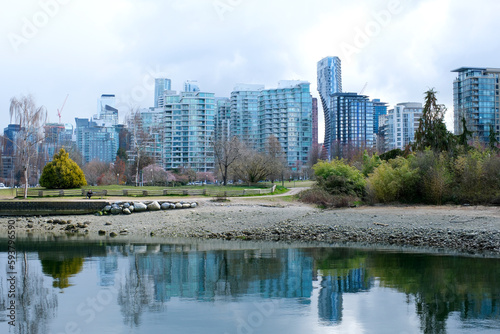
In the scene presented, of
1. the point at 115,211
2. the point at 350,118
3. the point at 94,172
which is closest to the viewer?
the point at 115,211

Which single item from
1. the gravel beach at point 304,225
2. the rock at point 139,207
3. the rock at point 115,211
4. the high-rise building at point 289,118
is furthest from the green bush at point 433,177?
the high-rise building at point 289,118

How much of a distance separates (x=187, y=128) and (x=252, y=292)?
354ft

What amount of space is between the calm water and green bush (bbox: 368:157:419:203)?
1344cm

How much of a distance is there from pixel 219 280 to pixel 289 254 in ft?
16.2

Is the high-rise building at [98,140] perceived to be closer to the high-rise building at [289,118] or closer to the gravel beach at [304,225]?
the high-rise building at [289,118]

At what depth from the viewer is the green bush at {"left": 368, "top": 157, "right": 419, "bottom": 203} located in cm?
3191

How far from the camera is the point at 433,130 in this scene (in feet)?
124

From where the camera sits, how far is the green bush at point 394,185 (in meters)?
31.9

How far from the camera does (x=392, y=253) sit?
18.8 metres

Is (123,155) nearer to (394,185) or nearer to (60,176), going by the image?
(60,176)

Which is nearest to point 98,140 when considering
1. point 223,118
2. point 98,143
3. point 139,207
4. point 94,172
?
point 98,143

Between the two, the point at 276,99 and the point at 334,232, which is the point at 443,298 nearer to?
the point at 334,232

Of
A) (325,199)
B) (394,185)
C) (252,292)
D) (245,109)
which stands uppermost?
(245,109)

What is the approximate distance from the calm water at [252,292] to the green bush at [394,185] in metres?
13.4
